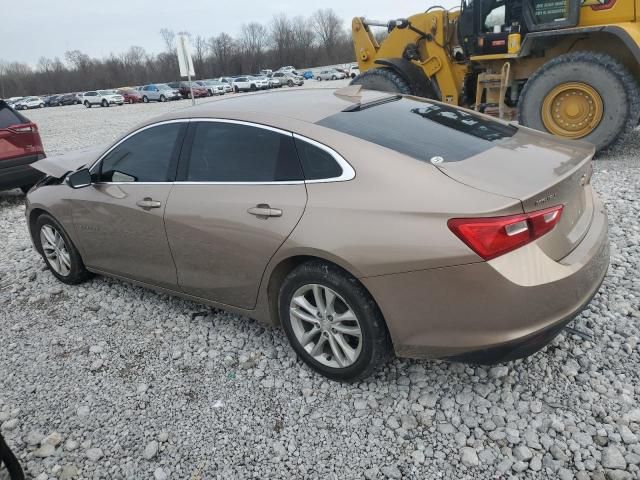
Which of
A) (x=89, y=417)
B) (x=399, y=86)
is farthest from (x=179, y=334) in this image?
(x=399, y=86)

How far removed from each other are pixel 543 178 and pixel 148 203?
97.9 inches

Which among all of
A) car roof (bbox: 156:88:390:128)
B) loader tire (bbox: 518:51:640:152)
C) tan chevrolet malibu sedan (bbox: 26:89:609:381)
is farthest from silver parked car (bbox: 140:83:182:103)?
car roof (bbox: 156:88:390:128)

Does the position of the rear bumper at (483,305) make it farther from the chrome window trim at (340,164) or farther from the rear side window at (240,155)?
the rear side window at (240,155)

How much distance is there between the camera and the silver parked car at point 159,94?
42281mm

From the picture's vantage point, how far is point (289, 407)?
2760 mm

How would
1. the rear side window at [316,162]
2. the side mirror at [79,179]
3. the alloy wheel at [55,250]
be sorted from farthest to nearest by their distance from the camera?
the alloy wheel at [55,250], the side mirror at [79,179], the rear side window at [316,162]

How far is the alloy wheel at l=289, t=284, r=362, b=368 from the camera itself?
8.84 feet

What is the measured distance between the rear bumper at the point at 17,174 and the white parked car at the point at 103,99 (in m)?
38.3

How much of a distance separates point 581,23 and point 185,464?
7.72m

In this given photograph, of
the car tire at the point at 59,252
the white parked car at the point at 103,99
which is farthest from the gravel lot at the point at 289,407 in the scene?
the white parked car at the point at 103,99

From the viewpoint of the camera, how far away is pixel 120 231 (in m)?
3.71

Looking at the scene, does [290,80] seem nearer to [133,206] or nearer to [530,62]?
[530,62]

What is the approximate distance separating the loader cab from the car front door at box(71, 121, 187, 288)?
20.4 ft

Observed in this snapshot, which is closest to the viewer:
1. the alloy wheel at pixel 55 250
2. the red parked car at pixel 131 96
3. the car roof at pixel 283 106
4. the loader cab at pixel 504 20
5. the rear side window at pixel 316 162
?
the rear side window at pixel 316 162
